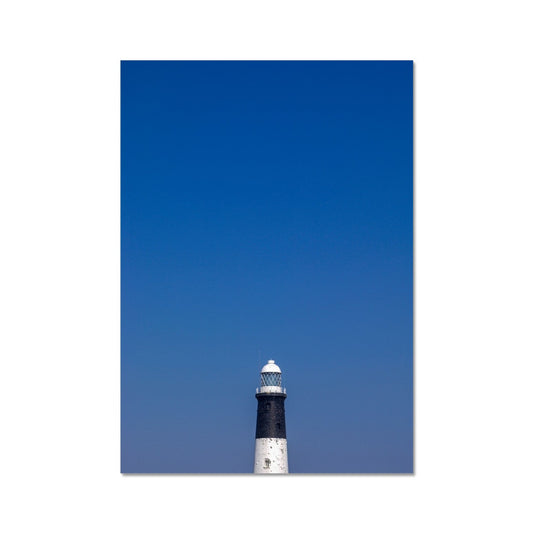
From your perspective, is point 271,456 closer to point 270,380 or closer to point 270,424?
point 270,424

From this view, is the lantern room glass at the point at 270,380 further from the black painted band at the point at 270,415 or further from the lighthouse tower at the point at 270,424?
the black painted band at the point at 270,415

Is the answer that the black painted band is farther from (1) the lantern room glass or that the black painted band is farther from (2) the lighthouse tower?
(1) the lantern room glass

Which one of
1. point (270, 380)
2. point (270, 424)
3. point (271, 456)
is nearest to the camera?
point (271, 456)

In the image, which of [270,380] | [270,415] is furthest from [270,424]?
[270,380]

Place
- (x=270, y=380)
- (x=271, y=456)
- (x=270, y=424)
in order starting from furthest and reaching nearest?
(x=270, y=380) < (x=270, y=424) < (x=271, y=456)

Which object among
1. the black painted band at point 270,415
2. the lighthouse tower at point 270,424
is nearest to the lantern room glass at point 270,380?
the lighthouse tower at point 270,424
